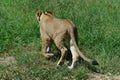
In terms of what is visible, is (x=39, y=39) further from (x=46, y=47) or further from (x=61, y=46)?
→ (x=61, y=46)

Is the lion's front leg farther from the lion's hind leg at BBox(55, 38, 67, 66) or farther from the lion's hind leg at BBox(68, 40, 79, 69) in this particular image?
the lion's hind leg at BBox(68, 40, 79, 69)

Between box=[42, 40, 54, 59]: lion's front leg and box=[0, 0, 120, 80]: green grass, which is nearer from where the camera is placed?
box=[0, 0, 120, 80]: green grass

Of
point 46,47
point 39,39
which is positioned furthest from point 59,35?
point 39,39

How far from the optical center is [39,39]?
9094 millimetres

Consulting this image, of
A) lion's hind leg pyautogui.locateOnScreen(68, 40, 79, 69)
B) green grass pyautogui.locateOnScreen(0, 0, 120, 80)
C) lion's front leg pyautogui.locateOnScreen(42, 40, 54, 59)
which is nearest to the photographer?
green grass pyautogui.locateOnScreen(0, 0, 120, 80)

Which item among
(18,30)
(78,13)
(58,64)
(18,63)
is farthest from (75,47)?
(78,13)

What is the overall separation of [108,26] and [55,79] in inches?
118

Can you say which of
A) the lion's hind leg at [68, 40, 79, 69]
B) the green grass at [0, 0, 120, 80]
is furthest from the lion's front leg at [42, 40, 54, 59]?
the lion's hind leg at [68, 40, 79, 69]

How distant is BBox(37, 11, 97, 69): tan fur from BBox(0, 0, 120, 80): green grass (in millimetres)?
216

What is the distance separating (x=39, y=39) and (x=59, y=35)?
1303 millimetres

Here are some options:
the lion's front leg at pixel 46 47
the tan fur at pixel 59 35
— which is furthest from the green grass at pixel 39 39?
the tan fur at pixel 59 35

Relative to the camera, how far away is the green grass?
760cm

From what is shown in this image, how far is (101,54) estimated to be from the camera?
857cm

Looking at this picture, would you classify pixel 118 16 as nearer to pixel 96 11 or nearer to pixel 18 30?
pixel 96 11
